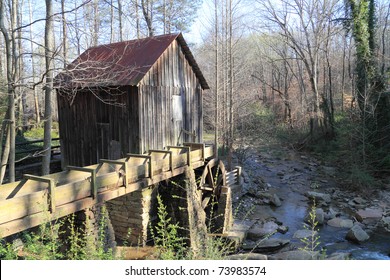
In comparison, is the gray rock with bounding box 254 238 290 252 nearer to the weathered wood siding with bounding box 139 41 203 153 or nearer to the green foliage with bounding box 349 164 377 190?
the weathered wood siding with bounding box 139 41 203 153

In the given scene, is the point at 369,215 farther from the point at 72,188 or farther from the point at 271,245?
the point at 72,188

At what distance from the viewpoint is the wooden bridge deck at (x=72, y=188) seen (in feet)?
16.1

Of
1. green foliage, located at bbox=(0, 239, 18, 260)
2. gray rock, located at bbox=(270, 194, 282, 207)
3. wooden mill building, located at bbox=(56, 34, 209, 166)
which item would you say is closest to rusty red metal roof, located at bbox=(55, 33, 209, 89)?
wooden mill building, located at bbox=(56, 34, 209, 166)

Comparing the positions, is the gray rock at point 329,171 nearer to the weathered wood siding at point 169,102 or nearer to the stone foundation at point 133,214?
the weathered wood siding at point 169,102

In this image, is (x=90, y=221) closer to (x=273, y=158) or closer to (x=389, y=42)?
(x=273, y=158)

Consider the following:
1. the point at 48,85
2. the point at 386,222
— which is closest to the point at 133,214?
the point at 48,85

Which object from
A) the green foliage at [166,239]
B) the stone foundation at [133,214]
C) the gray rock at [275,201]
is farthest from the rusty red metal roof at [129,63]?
the gray rock at [275,201]

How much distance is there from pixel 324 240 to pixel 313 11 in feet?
56.7

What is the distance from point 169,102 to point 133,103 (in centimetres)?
153

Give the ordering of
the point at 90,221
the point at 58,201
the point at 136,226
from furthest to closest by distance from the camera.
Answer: the point at 136,226 → the point at 90,221 → the point at 58,201

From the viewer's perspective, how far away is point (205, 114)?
22719mm

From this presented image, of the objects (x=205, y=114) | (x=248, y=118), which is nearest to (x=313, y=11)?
(x=248, y=118)

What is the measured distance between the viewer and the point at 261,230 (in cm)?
1168

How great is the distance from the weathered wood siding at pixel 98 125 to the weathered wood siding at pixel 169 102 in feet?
1.31
